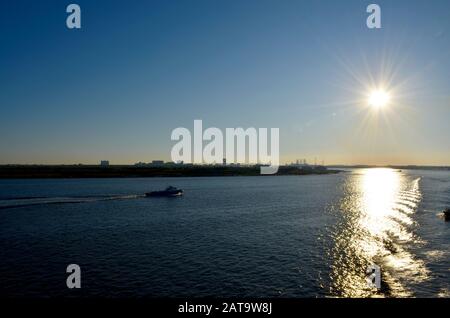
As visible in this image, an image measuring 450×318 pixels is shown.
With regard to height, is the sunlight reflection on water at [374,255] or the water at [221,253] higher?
the water at [221,253]

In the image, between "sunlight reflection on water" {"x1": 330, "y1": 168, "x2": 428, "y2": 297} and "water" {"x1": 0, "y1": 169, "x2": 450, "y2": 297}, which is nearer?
"water" {"x1": 0, "y1": 169, "x2": 450, "y2": 297}

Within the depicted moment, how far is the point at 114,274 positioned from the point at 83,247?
13679mm

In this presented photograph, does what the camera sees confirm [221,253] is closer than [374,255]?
Yes

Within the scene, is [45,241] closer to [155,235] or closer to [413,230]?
[155,235]

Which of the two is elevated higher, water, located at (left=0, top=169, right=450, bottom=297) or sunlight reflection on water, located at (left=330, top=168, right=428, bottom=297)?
water, located at (left=0, top=169, right=450, bottom=297)

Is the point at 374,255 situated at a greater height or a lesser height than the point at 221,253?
lesser

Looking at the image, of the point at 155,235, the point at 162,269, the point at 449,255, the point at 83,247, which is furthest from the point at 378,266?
the point at 83,247

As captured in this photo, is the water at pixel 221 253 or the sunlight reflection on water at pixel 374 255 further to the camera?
the sunlight reflection on water at pixel 374 255

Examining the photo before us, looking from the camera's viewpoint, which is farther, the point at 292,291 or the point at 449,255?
the point at 449,255

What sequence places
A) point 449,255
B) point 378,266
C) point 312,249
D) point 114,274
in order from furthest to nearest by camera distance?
point 312,249 → point 449,255 → point 378,266 → point 114,274

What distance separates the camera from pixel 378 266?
121ft
